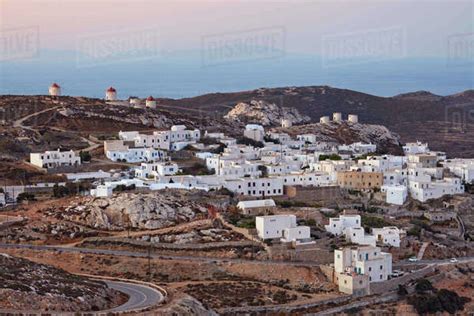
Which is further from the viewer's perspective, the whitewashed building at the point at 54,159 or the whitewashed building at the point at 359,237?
the whitewashed building at the point at 54,159

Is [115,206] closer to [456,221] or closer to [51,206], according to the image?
[51,206]

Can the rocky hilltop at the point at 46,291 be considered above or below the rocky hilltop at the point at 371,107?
below

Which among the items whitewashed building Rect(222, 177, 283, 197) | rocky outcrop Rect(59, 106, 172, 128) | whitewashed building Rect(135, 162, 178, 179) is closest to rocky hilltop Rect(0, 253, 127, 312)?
whitewashed building Rect(222, 177, 283, 197)

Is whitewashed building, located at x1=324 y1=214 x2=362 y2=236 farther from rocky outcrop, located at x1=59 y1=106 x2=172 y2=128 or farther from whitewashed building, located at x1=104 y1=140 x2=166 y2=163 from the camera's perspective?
rocky outcrop, located at x1=59 y1=106 x2=172 y2=128

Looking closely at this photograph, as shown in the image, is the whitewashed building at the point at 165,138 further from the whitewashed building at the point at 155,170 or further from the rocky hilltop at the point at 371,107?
the rocky hilltop at the point at 371,107

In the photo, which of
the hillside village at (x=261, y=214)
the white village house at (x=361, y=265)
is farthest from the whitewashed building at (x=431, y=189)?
the white village house at (x=361, y=265)

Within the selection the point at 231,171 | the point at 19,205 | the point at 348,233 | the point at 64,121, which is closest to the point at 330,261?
the point at 348,233

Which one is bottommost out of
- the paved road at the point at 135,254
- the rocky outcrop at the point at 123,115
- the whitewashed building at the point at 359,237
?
the paved road at the point at 135,254
